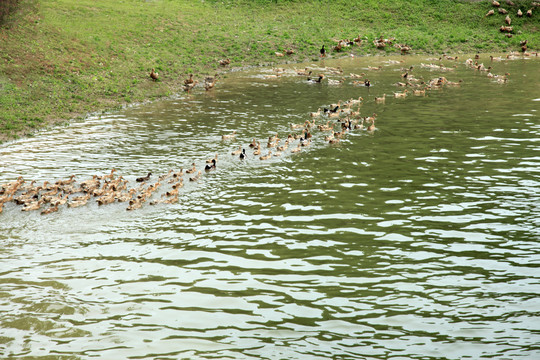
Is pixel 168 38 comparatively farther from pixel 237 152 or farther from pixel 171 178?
pixel 171 178

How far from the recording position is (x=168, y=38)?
1922 inches

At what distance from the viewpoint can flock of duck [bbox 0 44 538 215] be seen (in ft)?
65.8

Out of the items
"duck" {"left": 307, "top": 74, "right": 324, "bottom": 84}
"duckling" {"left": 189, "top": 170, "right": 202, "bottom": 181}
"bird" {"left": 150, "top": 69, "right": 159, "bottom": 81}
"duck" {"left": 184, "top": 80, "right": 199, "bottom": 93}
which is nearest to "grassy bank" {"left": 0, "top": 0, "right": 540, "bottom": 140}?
"bird" {"left": 150, "top": 69, "right": 159, "bottom": 81}

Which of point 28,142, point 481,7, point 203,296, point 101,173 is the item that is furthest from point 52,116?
point 481,7

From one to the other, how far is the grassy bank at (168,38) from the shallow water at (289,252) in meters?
7.45

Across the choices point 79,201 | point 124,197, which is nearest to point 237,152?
point 124,197

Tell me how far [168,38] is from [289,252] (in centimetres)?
3676

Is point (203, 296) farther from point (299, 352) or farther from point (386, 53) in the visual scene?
point (386, 53)

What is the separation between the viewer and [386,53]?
177 feet

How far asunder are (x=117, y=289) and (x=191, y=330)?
110 inches

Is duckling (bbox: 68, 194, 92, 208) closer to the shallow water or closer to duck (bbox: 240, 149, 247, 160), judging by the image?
the shallow water

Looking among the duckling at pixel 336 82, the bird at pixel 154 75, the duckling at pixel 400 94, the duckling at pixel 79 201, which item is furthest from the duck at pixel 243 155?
the duckling at pixel 336 82

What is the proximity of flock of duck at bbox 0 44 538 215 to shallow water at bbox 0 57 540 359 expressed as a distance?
1.55 ft

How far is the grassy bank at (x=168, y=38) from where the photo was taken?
113 ft
